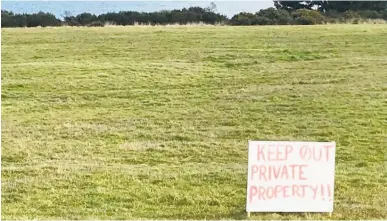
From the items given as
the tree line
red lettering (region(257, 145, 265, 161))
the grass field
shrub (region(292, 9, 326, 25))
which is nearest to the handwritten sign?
red lettering (region(257, 145, 265, 161))

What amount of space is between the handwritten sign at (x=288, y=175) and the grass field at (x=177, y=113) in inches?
4.2

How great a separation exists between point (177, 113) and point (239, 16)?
4878 mm

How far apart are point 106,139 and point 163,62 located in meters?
4.25

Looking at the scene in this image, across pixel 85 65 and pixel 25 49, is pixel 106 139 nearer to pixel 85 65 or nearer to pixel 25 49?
pixel 85 65

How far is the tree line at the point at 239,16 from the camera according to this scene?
1165cm

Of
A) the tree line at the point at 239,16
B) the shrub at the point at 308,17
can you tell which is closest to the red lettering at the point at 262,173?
the tree line at the point at 239,16

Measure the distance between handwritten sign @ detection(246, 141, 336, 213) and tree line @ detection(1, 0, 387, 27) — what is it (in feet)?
22.4

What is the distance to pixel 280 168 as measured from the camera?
4.62m

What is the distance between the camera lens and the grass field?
17.3 feet

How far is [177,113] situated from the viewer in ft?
26.7

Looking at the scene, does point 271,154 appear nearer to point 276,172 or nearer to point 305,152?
point 276,172

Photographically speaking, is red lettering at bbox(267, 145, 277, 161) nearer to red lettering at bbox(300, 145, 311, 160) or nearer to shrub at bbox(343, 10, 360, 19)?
red lettering at bbox(300, 145, 311, 160)

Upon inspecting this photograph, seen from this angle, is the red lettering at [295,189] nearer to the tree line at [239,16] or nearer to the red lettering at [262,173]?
the red lettering at [262,173]

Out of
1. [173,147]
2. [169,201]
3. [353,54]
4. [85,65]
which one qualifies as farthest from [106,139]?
[353,54]
